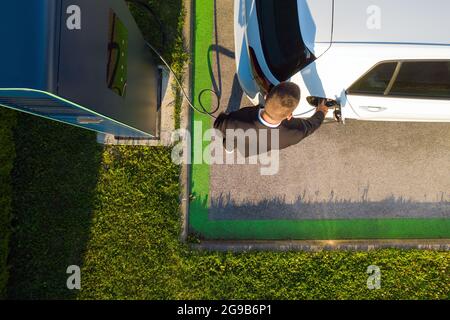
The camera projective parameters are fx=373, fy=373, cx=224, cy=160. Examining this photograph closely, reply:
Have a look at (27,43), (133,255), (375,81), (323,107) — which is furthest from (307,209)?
(27,43)

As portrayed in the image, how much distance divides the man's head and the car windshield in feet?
1.46

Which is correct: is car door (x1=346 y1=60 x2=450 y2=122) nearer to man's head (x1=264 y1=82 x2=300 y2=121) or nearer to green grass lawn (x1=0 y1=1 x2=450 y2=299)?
man's head (x1=264 y1=82 x2=300 y2=121)

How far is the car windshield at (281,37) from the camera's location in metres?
3.63

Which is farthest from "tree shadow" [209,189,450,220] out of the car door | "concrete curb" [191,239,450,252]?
the car door

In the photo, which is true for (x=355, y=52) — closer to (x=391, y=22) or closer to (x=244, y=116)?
(x=391, y=22)

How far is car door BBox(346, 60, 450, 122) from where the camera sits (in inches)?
143

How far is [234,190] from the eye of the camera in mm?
4840

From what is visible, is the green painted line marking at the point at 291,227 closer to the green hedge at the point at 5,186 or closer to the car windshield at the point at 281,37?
the car windshield at the point at 281,37

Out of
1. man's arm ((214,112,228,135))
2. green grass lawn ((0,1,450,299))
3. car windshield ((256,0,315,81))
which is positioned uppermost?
car windshield ((256,0,315,81))

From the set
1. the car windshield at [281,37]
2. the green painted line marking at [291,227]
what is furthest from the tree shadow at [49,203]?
the car windshield at [281,37]

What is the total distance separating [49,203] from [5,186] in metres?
0.53

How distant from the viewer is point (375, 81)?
12.3 ft

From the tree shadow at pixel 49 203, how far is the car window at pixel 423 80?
3.60 meters
